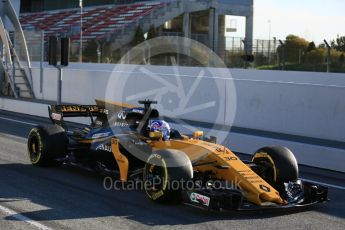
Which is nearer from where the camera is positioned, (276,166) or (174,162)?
(174,162)

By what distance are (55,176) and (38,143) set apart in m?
0.78

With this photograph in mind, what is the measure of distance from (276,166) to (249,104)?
258 inches

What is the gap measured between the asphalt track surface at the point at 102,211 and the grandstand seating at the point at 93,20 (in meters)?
30.6

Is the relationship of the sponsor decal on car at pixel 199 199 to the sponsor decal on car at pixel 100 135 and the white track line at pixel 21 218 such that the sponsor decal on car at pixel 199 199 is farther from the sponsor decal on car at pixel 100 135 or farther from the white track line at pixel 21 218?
the sponsor decal on car at pixel 100 135

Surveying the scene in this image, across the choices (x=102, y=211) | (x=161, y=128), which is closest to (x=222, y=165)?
(x=161, y=128)

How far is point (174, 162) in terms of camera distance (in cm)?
666

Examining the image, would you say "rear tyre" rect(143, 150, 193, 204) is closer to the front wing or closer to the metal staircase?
the front wing

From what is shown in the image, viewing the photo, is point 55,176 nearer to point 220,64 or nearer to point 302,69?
point 302,69

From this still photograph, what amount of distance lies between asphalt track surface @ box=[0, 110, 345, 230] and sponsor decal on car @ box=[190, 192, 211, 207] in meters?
0.19

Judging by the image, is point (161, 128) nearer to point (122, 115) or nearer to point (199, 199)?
point (122, 115)

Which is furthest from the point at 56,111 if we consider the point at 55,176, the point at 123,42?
the point at 123,42

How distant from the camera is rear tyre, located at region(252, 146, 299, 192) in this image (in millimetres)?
7176

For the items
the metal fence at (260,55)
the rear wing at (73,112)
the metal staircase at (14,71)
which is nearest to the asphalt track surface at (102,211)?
the rear wing at (73,112)

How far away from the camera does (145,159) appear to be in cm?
757
